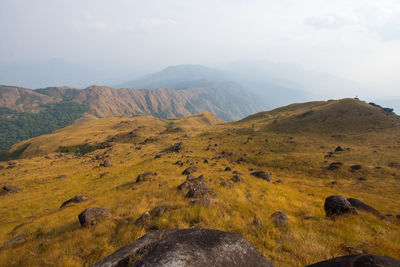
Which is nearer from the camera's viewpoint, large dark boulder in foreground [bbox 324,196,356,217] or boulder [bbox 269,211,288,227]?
boulder [bbox 269,211,288,227]

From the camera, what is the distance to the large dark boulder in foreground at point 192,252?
154 inches

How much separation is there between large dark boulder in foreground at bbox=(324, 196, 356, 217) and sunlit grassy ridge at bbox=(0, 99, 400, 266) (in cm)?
62

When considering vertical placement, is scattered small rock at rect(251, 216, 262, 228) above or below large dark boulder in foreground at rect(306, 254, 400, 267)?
below

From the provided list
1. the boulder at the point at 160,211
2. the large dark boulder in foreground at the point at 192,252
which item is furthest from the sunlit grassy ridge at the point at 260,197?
the large dark boulder in foreground at the point at 192,252

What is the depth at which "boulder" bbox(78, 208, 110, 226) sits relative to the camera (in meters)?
9.93

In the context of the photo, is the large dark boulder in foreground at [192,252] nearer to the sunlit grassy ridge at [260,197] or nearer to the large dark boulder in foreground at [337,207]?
the sunlit grassy ridge at [260,197]

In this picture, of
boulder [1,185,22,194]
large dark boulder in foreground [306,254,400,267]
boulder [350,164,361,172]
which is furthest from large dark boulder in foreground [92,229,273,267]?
boulder [1,185,22,194]

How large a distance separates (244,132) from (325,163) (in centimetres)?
4712

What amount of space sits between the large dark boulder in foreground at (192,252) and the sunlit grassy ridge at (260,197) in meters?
→ 2.45

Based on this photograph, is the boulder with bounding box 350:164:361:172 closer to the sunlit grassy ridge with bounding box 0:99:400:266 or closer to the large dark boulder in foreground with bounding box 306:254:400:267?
the sunlit grassy ridge with bounding box 0:99:400:266

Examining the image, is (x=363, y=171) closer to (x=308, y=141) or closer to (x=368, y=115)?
(x=308, y=141)

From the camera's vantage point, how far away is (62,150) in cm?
12412

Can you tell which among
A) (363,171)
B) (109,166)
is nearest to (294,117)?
(363,171)

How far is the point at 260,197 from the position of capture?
529 inches
